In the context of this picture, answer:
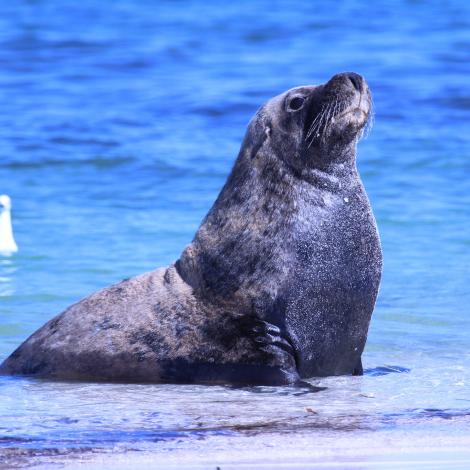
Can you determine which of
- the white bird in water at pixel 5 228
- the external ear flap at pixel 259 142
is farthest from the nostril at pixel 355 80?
the white bird in water at pixel 5 228

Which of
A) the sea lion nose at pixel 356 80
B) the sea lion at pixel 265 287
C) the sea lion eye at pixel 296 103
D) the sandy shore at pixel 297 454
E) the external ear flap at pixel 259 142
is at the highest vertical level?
the sea lion nose at pixel 356 80

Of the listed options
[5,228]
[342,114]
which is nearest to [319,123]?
[342,114]

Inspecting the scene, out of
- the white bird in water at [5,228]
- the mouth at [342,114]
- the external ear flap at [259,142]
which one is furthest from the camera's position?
the white bird in water at [5,228]

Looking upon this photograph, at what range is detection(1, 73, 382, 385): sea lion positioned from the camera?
6715 mm

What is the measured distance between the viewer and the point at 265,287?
6730mm

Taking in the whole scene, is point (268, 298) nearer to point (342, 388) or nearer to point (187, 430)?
point (342, 388)

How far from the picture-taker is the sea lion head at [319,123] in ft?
23.0

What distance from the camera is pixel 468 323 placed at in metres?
8.88

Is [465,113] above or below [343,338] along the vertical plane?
above

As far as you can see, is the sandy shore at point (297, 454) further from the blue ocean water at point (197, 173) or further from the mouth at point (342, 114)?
the mouth at point (342, 114)

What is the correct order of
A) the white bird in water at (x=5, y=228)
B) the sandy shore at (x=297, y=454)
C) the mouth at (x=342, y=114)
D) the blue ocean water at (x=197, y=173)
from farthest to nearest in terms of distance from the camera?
1. the white bird in water at (x=5, y=228)
2. the mouth at (x=342, y=114)
3. the blue ocean water at (x=197, y=173)
4. the sandy shore at (x=297, y=454)

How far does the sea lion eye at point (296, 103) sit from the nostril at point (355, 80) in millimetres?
283

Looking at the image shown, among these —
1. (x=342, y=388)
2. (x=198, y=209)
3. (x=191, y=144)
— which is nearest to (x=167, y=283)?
(x=342, y=388)

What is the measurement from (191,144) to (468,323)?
316 inches
